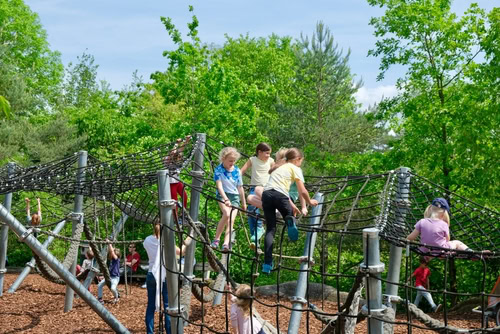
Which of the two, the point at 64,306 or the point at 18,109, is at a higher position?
the point at 18,109

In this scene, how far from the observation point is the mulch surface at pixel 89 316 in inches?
336

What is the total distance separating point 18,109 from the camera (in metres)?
23.3

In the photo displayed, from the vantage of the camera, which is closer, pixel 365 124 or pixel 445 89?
pixel 445 89

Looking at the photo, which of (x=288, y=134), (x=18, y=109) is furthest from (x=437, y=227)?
(x=18, y=109)

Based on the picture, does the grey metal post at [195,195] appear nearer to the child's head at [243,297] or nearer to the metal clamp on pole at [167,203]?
the metal clamp on pole at [167,203]

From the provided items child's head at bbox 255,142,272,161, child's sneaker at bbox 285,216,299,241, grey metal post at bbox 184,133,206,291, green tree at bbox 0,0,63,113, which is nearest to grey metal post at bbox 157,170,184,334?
child's sneaker at bbox 285,216,299,241

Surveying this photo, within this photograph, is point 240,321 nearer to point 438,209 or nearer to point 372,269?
point 372,269

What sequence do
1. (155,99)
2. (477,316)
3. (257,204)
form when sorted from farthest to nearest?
1. (155,99)
2. (477,316)
3. (257,204)

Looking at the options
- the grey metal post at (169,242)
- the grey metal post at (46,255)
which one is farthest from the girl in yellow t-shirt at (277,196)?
the grey metal post at (46,255)

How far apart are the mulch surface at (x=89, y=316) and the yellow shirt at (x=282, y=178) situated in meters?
2.14

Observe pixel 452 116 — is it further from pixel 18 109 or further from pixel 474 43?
pixel 18 109

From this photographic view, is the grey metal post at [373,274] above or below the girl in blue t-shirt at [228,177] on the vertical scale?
below

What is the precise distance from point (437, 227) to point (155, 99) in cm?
2124

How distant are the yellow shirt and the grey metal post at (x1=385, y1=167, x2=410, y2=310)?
3.20ft
